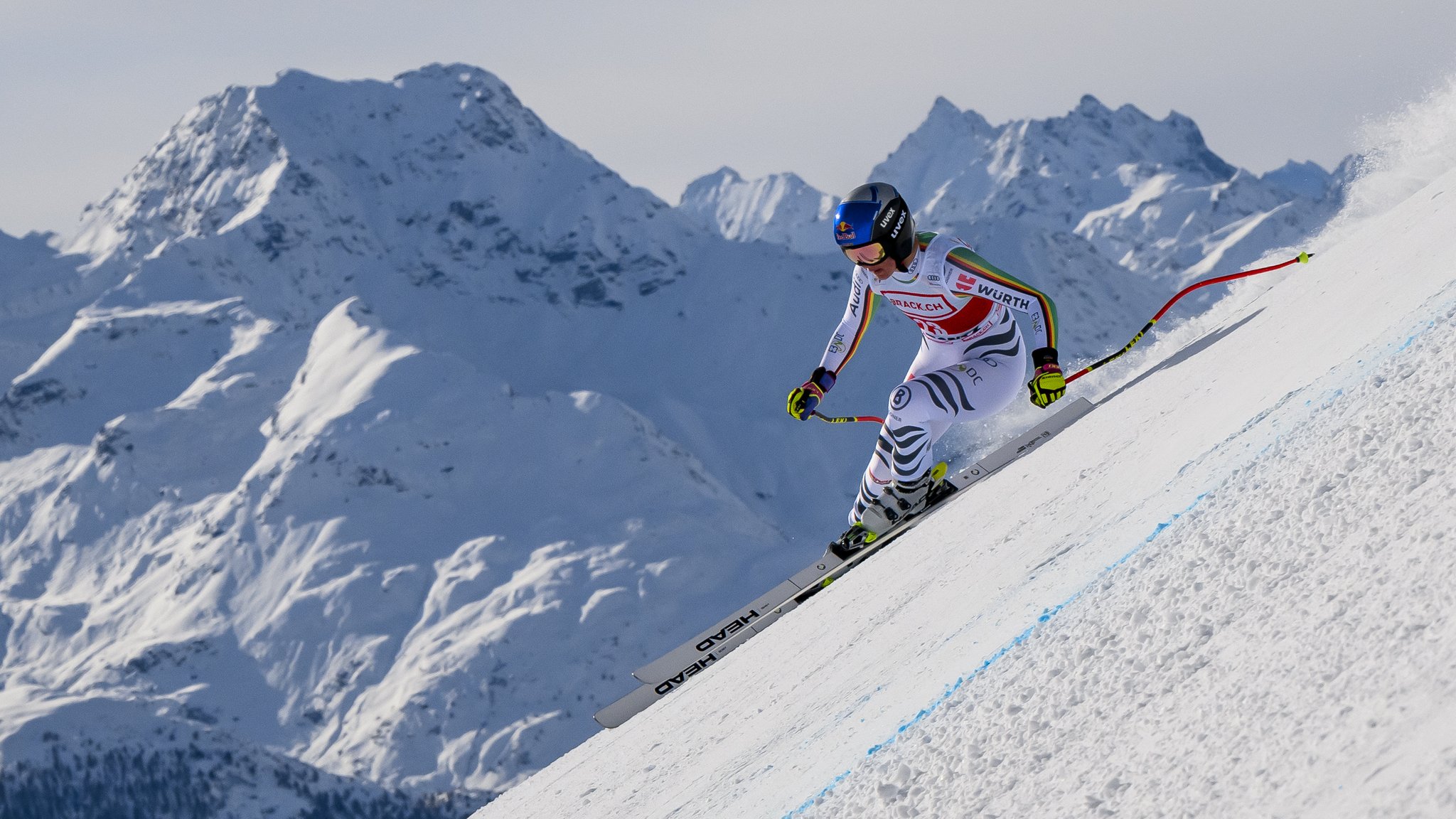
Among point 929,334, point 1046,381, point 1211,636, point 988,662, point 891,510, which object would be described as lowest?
point 1211,636

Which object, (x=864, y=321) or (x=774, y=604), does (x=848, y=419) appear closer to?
(x=864, y=321)

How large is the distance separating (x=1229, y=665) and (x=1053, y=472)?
145 inches

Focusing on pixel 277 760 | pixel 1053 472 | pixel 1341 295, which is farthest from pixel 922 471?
pixel 277 760

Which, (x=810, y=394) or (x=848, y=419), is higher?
(x=810, y=394)

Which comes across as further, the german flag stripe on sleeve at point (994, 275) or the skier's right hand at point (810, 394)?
the skier's right hand at point (810, 394)

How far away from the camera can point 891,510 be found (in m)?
9.65

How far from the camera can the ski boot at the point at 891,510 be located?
31.3 ft

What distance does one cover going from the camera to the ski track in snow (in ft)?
9.70

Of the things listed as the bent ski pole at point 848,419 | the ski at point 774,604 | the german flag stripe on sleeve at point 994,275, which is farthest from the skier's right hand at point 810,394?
the german flag stripe on sleeve at point 994,275

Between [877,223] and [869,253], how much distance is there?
0.68 feet

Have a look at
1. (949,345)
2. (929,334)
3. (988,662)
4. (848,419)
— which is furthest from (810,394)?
(988,662)

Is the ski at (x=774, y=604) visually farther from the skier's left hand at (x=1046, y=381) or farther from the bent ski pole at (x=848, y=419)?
the bent ski pole at (x=848, y=419)

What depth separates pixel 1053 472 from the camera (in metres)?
6.89

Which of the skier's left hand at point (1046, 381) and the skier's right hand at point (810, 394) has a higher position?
the skier's right hand at point (810, 394)
